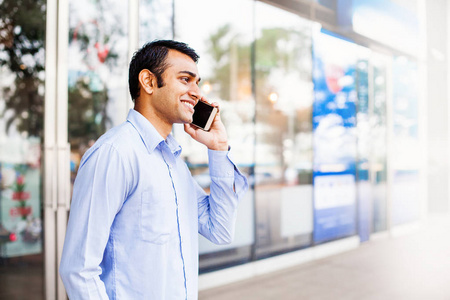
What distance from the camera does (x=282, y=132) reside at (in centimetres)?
834

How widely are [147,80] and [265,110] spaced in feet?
22.6

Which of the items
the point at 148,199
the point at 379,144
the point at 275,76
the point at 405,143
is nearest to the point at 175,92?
the point at 148,199

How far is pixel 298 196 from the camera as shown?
6.81m

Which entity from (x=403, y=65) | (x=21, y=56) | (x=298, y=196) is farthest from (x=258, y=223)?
(x=403, y=65)

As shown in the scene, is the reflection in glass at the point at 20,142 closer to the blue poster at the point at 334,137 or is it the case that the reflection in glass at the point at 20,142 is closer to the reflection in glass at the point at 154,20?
the reflection in glass at the point at 154,20

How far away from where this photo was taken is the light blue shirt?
4.22 feet

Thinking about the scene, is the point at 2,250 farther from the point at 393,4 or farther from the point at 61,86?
the point at 393,4

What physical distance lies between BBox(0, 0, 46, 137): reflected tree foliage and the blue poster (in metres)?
4.23

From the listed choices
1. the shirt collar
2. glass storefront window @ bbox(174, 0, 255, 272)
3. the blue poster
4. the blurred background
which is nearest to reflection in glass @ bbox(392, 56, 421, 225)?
the blurred background

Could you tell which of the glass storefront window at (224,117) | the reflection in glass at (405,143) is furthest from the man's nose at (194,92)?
the reflection in glass at (405,143)

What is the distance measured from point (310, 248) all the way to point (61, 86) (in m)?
4.51

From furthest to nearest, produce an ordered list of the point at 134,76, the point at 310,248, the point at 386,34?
the point at 386,34
the point at 310,248
the point at 134,76

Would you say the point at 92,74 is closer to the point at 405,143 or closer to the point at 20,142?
the point at 20,142

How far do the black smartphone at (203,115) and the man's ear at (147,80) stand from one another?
0.89 feet
